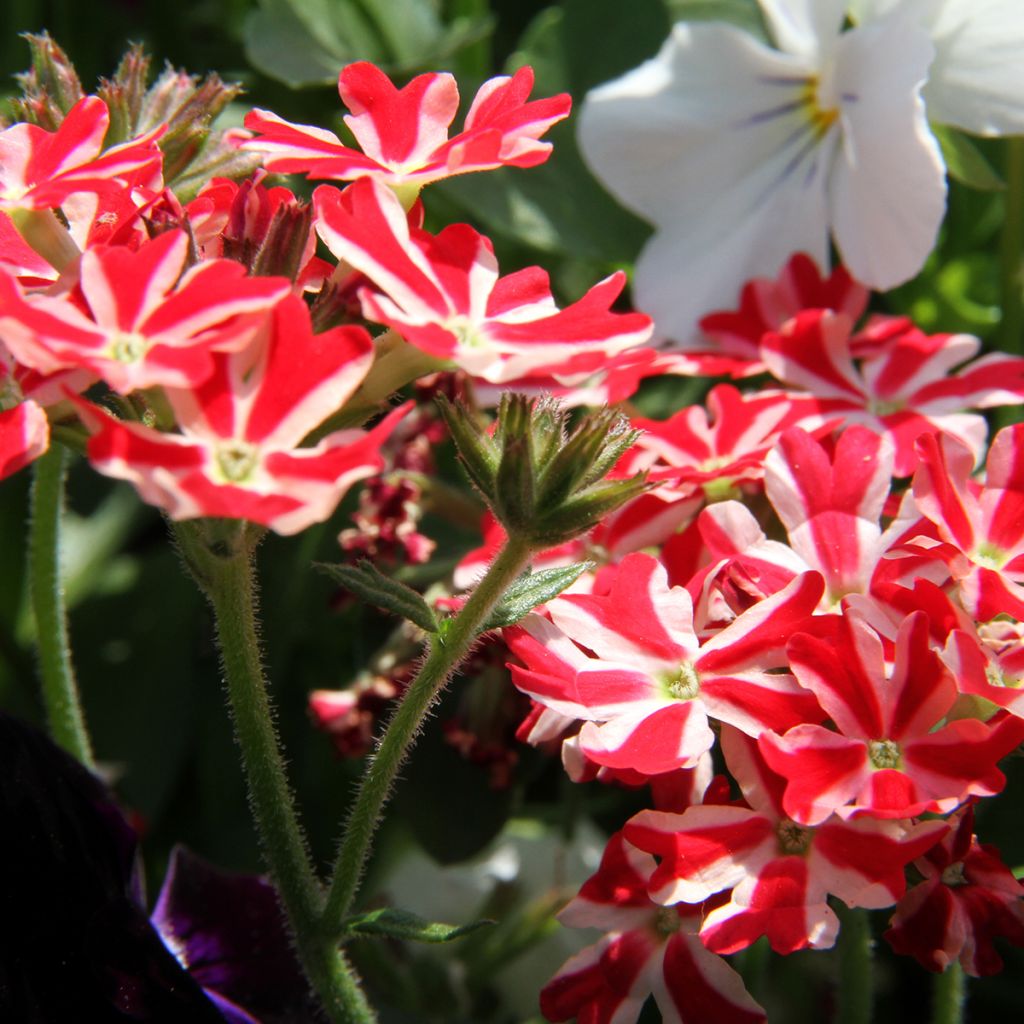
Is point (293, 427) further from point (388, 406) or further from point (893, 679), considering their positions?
point (893, 679)

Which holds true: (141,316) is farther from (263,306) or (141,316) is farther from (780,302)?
(780,302)

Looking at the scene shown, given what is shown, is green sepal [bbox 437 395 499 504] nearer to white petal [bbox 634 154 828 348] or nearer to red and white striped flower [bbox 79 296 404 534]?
red and white striped flower [bbox 79 296 404 534]

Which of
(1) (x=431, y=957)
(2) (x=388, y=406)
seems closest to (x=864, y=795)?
(2) (x=388, y=406)

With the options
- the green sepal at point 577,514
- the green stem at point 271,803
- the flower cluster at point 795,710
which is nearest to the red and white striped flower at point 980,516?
the flower cluster at point 795,710

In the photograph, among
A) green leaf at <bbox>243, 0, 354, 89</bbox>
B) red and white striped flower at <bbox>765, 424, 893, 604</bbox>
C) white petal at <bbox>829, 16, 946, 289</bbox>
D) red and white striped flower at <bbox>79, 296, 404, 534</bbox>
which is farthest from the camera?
green leaf at <bbox>243, 0, 354, 89</bbox>

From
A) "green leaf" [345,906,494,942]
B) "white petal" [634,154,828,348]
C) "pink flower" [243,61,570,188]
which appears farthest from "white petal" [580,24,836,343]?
"green leaf" [345,906,494,942]

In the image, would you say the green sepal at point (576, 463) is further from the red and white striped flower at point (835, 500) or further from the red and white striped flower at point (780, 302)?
the red and white striped flower at point (780, 302)
